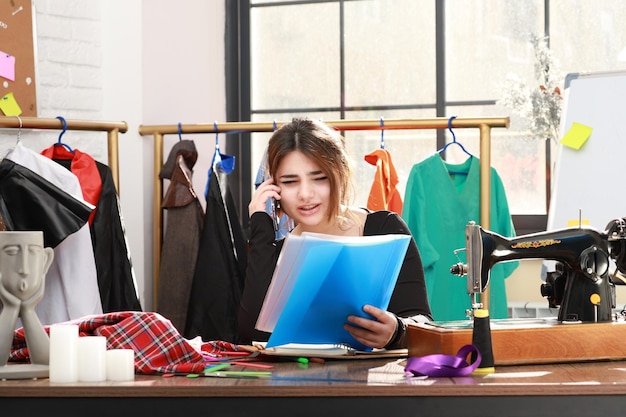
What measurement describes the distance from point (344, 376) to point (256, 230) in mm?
1087

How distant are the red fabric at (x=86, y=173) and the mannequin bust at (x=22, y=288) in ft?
4.82

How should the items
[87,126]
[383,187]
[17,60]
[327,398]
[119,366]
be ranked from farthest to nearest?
[383,187]
[17,60]
[87,126]
[119,366]
[327,398]

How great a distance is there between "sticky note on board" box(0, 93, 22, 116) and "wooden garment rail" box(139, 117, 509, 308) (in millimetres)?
498

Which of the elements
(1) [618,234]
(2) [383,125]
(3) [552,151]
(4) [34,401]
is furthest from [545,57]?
(4) [34,401]

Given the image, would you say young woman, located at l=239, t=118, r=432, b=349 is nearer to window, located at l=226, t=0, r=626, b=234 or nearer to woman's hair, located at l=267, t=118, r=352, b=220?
woman's hair, located at l=267, t=118, r=352, b=220

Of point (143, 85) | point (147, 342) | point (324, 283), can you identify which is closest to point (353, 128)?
point (143, 85)

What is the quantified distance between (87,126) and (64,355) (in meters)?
1.69

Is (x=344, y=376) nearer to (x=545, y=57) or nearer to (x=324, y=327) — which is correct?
(x=324, y=327)

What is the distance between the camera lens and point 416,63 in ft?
14.2

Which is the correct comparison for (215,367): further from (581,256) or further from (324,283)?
(581,256)

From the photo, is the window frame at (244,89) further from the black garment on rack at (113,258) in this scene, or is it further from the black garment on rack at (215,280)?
the black garment on rack at (113,258)

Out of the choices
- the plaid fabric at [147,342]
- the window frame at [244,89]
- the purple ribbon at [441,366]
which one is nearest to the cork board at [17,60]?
the window frame at [244,89]

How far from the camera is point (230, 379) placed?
171cm

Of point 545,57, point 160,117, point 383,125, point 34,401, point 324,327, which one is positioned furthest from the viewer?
point 545,57
